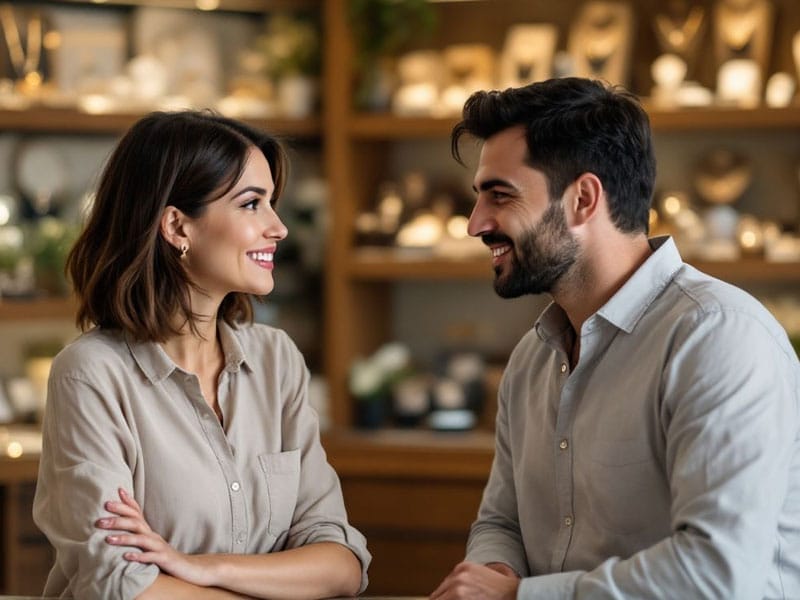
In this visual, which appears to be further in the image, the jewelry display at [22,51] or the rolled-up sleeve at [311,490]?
the jewelry display at [22,51]

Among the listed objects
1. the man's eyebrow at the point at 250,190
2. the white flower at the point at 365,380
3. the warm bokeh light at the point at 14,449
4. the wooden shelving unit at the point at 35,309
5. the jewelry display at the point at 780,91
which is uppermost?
the jewelry display at the point at 780,91

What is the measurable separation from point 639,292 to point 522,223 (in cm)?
21

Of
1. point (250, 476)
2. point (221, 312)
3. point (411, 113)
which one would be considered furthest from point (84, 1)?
point (250, 476)

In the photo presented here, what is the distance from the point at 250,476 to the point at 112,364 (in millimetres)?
290

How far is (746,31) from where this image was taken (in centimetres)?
400

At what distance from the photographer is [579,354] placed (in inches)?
78.1

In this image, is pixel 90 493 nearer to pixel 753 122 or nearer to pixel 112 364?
pixel 112 364

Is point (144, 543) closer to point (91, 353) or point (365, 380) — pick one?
point (91, 353)

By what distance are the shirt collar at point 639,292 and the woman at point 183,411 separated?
583 mm

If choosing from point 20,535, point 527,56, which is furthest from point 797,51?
point 20,535

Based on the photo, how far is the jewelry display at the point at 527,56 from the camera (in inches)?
164

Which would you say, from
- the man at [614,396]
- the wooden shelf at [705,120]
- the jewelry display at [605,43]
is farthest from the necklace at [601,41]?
the man at [614,396]

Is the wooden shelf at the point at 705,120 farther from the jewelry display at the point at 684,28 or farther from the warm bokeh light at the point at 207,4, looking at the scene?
the warm bokeh light at the point at 207,4

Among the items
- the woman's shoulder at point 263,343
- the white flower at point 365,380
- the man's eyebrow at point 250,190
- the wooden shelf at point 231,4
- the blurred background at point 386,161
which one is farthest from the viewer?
the wooden shelf at point 231,4
